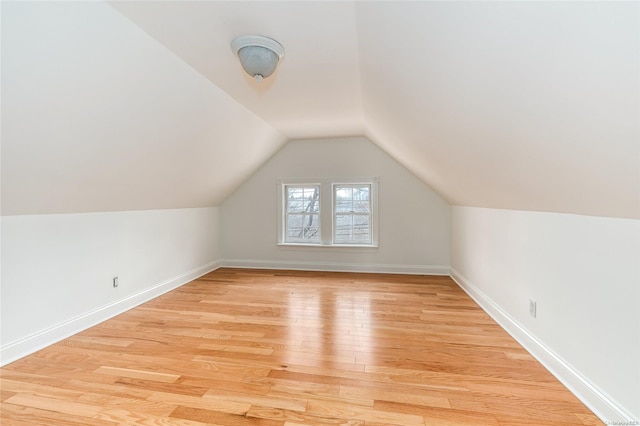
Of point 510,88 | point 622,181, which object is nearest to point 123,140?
point 510,88

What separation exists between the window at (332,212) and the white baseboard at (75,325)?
2130 mm

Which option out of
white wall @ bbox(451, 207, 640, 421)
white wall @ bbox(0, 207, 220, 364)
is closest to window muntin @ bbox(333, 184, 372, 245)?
white wall @ bbox(451, 207, 640, 421)

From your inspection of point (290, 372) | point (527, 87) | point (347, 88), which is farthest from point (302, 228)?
point (527, 87)

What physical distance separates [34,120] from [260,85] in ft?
5.18

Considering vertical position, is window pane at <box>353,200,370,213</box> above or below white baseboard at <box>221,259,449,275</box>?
above

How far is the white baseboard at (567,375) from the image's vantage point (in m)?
1.49

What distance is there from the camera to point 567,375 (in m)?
1.84

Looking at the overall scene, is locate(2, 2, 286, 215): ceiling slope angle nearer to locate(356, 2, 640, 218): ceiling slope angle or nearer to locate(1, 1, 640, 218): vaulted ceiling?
locate(1, 1, 640, 218): vaulted ceiling

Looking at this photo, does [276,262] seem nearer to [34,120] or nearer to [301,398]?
[301,398]

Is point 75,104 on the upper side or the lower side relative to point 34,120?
upper

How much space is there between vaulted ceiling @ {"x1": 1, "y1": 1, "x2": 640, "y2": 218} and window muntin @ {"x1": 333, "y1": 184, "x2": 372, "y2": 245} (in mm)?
1964

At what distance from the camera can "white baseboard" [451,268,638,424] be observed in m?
1.49

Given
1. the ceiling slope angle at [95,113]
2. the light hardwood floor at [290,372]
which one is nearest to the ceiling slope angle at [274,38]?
the ceiling slope angle at [95,113]

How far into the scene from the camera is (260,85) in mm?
2613
